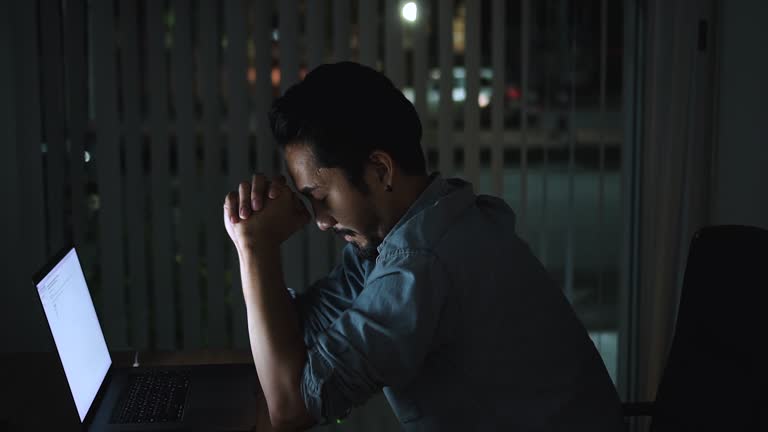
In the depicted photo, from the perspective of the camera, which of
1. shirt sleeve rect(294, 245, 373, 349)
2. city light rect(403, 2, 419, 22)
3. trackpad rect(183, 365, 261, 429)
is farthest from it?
city light rect(403, 2, 419, 22)

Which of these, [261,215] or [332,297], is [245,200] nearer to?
[261,215]

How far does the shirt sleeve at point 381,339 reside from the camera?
1225 millimetres

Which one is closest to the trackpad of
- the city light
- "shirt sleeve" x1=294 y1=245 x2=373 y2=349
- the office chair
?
"shirt sleeve" x1=294 y1=245 x2=373 y2=349

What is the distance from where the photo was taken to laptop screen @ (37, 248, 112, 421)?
1479 mm

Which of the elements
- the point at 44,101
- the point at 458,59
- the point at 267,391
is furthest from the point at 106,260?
the point at 267,391

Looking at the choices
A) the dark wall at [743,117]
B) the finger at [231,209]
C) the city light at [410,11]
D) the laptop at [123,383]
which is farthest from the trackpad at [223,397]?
the dark wall at [743,117]

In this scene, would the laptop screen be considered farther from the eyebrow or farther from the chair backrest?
the chair backrest

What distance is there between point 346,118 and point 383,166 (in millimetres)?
99

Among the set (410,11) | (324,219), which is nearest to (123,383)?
(324,219)

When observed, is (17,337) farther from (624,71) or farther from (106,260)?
(624,71)

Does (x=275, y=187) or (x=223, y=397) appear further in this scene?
(x=223, y=397)

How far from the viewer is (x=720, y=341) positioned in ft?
4.96

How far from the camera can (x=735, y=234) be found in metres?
1.51

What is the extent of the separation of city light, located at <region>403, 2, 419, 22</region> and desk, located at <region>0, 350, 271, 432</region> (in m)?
1.20
